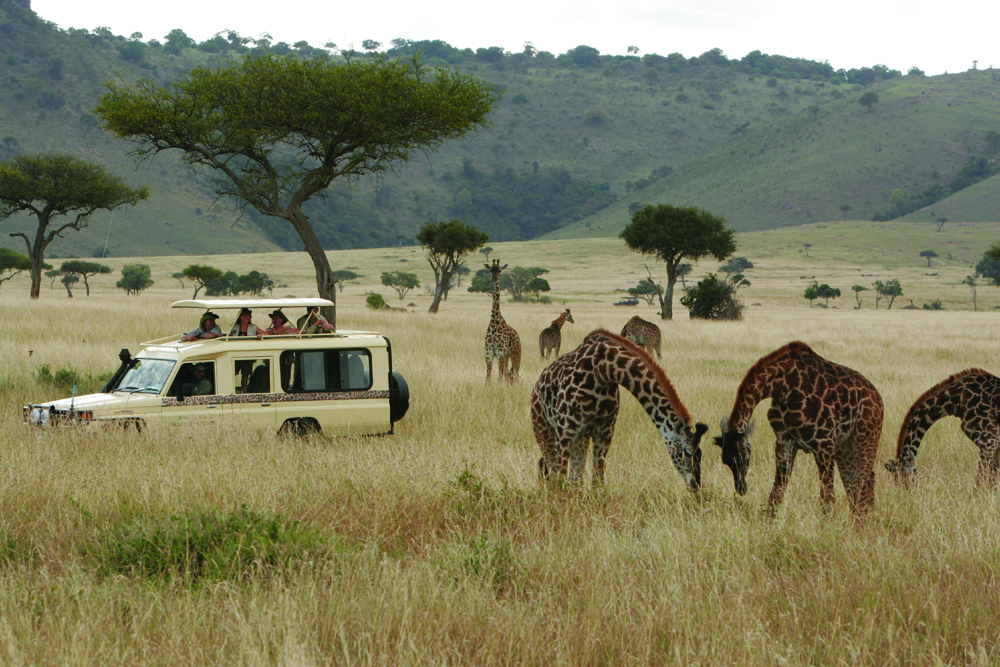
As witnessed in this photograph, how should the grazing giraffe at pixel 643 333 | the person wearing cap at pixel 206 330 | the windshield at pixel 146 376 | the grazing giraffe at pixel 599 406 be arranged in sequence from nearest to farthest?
the grazing giraffe at pixel 599 406, the windshield at pixel 146 376, the person wearing cap at pixel 206 330, the grazing giraffe at pixel 643 333

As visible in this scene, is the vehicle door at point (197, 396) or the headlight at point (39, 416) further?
the vehicle door at point (197, 396)

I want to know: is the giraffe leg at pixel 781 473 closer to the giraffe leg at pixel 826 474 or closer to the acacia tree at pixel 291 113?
the giraffe leg at pixel 826 474

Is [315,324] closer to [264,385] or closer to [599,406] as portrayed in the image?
[264,385]

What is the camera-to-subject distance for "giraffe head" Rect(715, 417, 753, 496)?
5.56 m

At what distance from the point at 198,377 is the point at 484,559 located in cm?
547

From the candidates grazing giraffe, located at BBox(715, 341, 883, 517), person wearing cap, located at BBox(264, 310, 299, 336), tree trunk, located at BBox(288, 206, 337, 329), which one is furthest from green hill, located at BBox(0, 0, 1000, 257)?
grazing giraffe, located at BBox(715, 341, 883, 517)

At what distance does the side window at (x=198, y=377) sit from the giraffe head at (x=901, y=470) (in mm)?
7124

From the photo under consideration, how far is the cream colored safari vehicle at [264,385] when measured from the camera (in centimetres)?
913

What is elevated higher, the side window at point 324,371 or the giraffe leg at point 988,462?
the side window at point 324,371

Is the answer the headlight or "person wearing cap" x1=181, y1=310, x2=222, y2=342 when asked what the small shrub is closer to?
the headlight

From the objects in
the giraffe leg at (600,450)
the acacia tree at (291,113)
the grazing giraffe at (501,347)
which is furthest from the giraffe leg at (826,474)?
the acacia tree at (291,113)

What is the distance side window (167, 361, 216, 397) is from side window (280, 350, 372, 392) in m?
0.79

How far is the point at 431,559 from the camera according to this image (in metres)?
5.39

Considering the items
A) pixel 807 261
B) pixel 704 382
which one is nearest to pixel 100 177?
pixel 704 382
